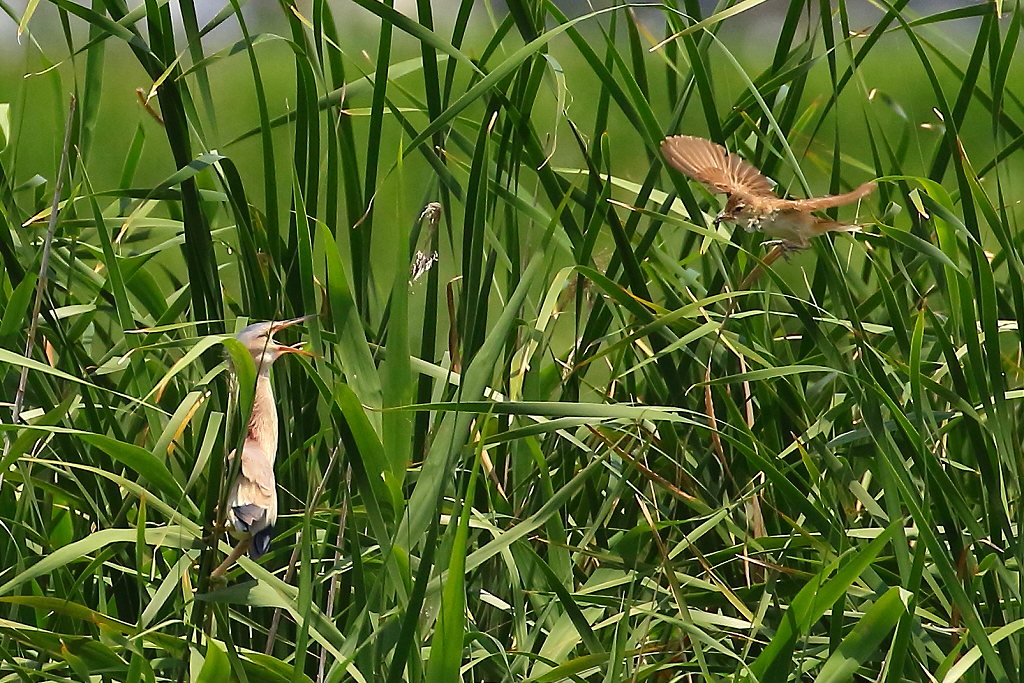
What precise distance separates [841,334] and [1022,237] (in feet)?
0.48

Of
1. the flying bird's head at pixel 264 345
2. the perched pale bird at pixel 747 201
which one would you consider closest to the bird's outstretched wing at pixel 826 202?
the perched pale bird at pixel 747 201

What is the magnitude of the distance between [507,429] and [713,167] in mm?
228

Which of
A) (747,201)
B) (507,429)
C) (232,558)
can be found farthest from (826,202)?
(232,558)

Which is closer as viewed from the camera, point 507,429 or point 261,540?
point 261,540

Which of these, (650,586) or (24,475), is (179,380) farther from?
(650,586)

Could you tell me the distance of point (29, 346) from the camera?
0.65 metres

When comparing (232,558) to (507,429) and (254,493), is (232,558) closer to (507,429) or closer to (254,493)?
(254,493)

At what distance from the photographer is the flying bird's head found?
1.76ft

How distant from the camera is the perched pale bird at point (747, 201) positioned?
0.67 metres

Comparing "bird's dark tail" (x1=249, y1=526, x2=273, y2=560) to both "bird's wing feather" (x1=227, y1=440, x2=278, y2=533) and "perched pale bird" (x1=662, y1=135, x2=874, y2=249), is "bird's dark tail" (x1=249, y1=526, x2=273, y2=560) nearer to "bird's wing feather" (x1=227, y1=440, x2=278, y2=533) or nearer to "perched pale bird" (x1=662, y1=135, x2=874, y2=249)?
"bird's wing feather" (x1=227, y1=440, x2=278, y2=533)

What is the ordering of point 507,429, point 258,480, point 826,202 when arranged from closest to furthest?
point 258,480
point 826,202
point 507,429

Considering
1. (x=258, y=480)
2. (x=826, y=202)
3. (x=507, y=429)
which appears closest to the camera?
(x=258, y=480)

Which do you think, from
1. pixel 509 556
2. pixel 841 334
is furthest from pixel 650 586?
pixel 841 334

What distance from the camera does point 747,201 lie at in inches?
26.8
